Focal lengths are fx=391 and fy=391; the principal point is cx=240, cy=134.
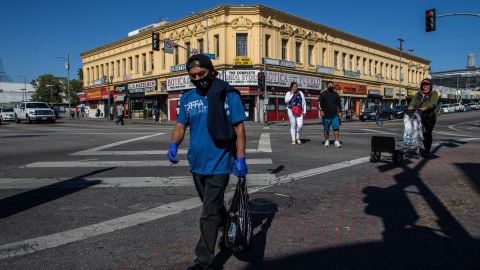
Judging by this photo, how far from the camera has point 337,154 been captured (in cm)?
937

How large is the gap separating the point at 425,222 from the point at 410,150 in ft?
16.1

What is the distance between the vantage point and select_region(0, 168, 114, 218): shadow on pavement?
15.8 feet

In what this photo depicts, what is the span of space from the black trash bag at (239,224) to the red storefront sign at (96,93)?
50461 mm

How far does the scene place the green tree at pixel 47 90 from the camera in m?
95.6

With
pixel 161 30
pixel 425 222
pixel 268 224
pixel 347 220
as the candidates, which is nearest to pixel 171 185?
pixel 268 224

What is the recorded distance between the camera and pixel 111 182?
6.32 m

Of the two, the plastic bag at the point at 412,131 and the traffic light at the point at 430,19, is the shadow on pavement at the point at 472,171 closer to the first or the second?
the plastic bag at the point at 412,131

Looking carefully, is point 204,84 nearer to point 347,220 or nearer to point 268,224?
point 268,224

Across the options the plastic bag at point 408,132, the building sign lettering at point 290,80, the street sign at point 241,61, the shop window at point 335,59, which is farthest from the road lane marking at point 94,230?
the shop window at point 335,59

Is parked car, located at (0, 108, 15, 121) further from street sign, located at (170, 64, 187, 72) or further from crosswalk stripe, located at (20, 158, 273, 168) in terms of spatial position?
crosswalk stripe, located at (20, 158, 273, 168)

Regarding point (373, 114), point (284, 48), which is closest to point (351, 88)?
point (373, 114)

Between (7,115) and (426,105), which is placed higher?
(426,105)

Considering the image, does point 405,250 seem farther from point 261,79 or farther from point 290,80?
point 290,80

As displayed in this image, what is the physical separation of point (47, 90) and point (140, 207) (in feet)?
339
